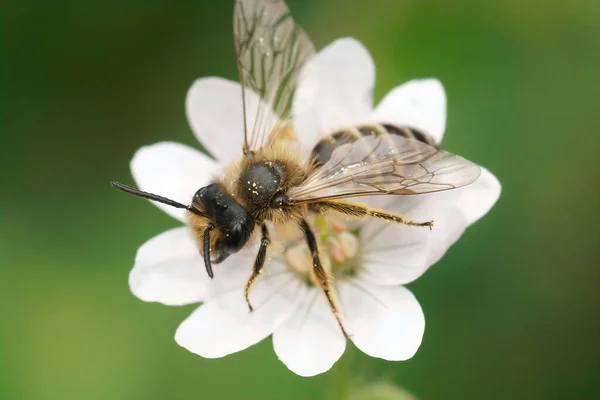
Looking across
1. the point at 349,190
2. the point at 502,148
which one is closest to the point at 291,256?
the point at 349,190

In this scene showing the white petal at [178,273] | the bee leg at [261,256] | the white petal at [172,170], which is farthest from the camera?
the white petal at [172,170]

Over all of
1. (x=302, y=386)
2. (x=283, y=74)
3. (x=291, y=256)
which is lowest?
(x=302, y=386)

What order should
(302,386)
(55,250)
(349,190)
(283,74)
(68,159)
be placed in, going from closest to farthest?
(349,190) < (283,74) < (302,386) < (55,250) < (68,159)

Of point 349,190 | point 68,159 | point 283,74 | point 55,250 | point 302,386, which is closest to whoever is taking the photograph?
point 349,190

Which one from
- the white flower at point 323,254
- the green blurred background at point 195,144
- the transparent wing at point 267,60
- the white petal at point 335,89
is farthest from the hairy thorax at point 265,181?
the green blurred background at point 195,144

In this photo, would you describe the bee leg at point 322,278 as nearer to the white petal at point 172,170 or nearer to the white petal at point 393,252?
the white petal at point 393,252

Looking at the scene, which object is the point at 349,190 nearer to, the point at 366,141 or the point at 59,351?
the point at 366,141
